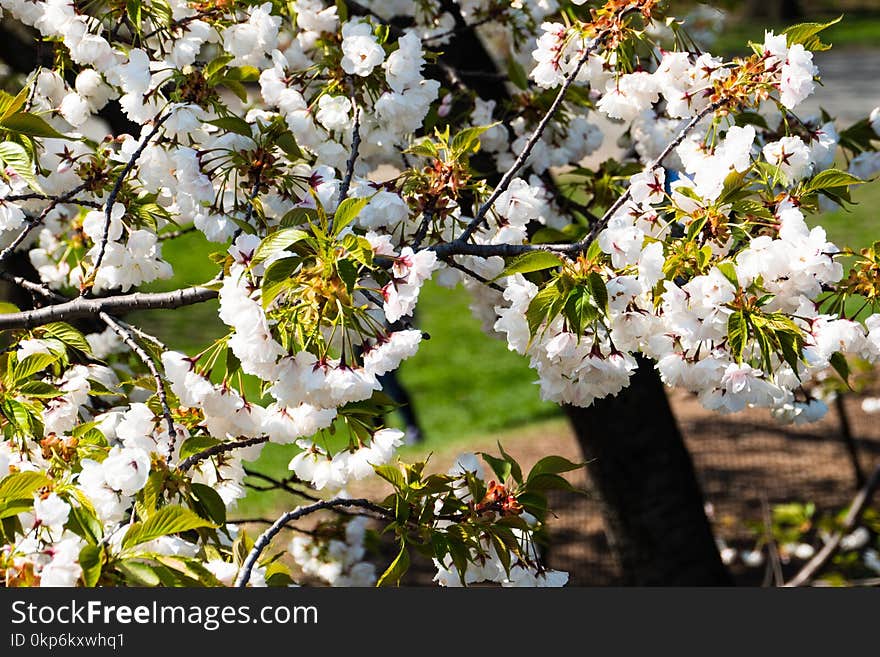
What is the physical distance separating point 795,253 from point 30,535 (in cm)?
132

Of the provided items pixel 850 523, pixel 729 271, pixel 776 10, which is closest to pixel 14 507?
pixel 729 271

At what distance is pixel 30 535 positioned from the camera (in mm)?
1749

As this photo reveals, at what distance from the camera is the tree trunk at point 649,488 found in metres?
3.99

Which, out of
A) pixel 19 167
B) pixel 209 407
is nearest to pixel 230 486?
pixel 209 407

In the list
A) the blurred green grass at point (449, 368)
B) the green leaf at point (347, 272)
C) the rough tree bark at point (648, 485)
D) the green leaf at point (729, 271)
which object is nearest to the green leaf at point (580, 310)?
the green leaf at point (729, 271)

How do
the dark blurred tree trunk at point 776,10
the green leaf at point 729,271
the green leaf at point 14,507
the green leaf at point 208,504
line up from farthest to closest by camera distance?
1. the dark blurred tree trunk at point 776,10
2. the green leaf at point 208,504
3. the green leaf at point 729,271
4. the green leaf at point 14,507

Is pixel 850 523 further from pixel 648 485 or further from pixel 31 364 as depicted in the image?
pixel 31 364

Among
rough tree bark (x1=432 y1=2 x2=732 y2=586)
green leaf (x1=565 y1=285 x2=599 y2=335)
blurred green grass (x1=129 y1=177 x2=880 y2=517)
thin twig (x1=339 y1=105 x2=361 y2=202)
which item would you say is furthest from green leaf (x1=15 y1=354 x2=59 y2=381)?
blurred green grass (x1=129 y1=177 x2=880 y2=517)

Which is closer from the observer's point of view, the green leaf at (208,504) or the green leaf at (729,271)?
the green leaf at (729,271)

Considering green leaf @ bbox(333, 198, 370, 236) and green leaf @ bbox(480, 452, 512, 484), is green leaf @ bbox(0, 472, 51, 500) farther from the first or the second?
green leaf @ bbox(480, 452, 512, 484)

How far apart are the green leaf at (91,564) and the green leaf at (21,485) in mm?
167

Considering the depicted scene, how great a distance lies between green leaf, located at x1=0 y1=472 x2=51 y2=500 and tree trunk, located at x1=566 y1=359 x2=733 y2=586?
253 cm

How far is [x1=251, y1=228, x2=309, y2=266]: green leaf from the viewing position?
1.65 meters

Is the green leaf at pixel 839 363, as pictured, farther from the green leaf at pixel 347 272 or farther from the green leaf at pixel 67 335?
the green leaf at pixel 67 335
